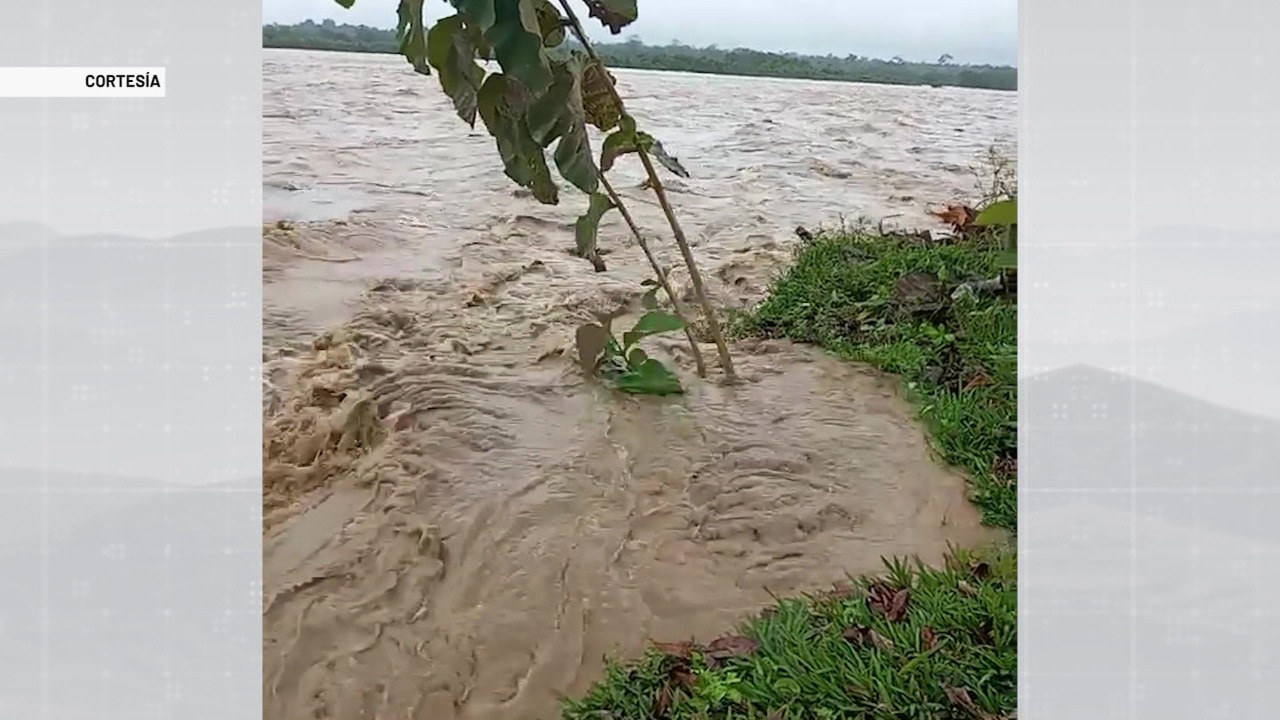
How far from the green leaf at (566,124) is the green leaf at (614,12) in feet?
0.19

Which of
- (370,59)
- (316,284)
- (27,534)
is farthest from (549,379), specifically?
(27,534)

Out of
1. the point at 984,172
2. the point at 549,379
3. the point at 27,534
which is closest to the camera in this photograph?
the point at 27,534

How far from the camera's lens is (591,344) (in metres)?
1.42

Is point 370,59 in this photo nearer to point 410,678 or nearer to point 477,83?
point 477,83

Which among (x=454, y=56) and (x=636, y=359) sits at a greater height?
(x=454, y=56)

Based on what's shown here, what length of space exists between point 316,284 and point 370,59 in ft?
1.02

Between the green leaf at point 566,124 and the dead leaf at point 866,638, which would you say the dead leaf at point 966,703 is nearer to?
the dead leaf at point 866,638

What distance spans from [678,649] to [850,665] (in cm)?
15

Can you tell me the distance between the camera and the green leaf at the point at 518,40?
864 millimetres

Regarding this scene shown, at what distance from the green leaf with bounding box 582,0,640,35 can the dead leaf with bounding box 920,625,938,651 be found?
637 millimetres

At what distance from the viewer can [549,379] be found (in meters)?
1.44

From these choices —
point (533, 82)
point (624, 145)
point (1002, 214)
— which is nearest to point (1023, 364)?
point (1002, 214)

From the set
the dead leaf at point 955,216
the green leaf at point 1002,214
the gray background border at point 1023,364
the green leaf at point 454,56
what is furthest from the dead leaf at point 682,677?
the dead leaf at point 955,216

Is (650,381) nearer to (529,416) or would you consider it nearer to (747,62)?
(529,416)
